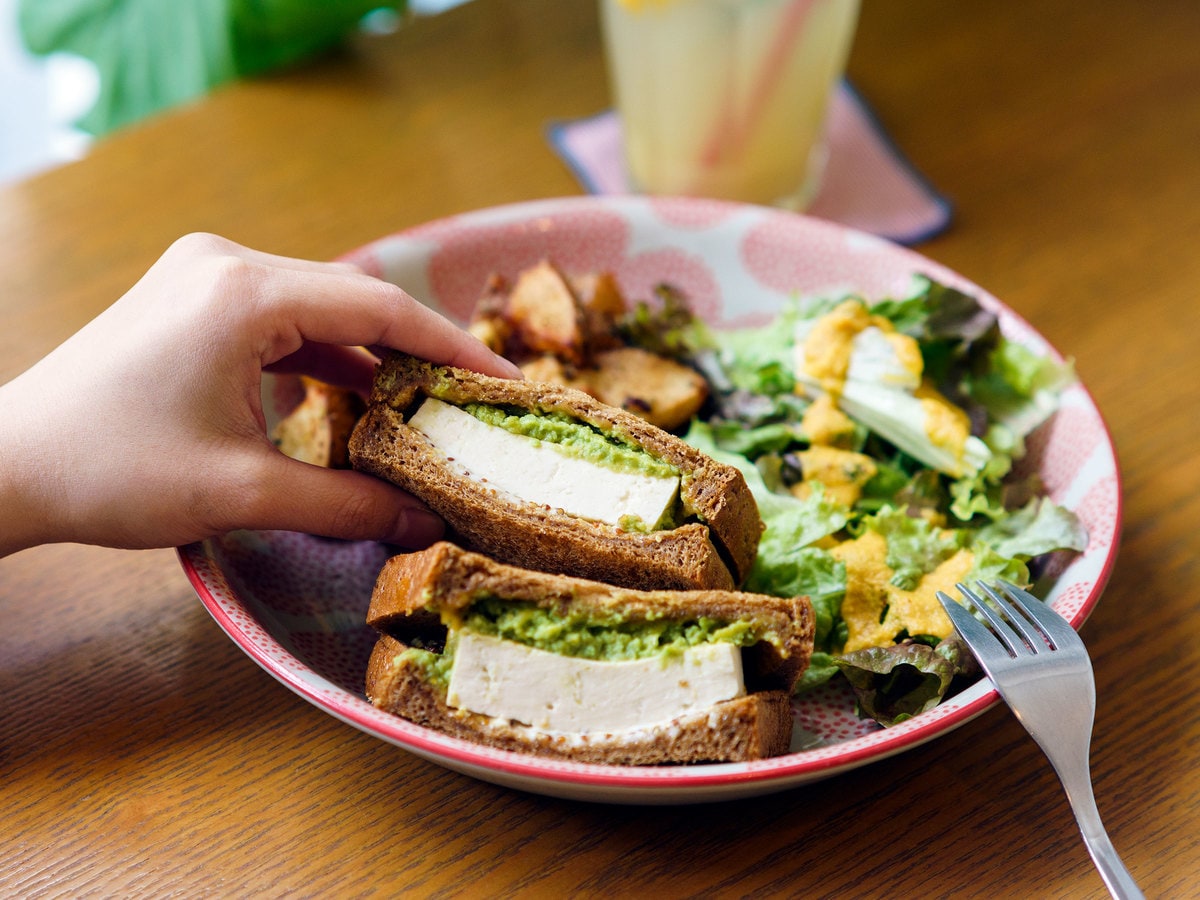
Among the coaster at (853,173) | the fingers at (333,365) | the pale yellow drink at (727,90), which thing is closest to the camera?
the fingers at (333,365)

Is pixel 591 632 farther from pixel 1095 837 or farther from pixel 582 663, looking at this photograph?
pixel 1095 837

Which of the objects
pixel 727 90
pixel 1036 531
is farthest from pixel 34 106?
pixel 1036 531

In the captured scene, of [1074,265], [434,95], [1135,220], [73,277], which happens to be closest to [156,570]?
[73,277]

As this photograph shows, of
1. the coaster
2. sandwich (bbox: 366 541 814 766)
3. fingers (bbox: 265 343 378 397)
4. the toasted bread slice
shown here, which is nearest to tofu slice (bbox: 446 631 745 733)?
sandwich (bbox: 366 541 814 766)

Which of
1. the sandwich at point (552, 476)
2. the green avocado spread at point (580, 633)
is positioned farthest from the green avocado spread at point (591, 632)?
the sandwich at point (552, 476)

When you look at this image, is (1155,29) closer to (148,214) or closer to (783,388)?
(783,388)

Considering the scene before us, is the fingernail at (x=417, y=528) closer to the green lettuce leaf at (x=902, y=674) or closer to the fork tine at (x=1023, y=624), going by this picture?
the green lettuce leaf at (x=902, y=674)

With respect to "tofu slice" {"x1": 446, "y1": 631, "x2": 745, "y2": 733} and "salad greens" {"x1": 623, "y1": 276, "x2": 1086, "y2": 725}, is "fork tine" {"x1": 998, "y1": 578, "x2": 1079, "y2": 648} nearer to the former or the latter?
"salad greens" {"x1": 623, "y1": 276, "x2": 1086, "y2": 725}
